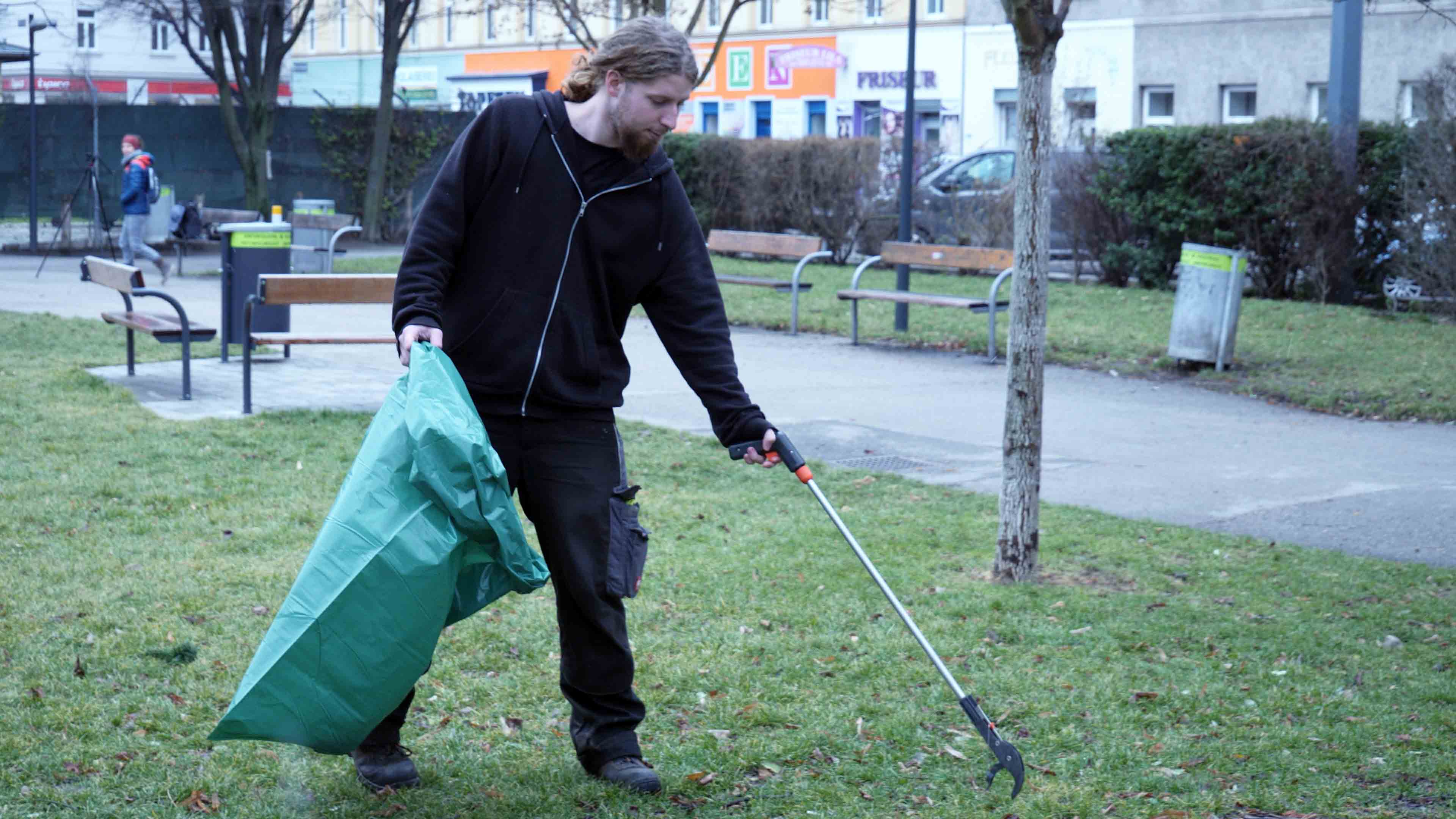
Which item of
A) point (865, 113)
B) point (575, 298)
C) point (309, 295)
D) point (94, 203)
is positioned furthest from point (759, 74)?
point (575, 298)

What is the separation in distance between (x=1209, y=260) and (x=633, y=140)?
9.12 meters

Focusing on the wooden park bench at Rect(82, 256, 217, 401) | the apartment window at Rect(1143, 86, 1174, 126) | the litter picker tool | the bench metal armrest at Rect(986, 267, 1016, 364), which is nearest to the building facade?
the apartment window at Rect(1143, 86, 1174, 126)

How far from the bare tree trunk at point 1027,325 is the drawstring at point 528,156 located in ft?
8.57

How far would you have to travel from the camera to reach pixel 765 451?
3848 mm

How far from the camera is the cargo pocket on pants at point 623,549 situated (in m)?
3.76

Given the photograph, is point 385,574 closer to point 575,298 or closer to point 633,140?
point 575,298

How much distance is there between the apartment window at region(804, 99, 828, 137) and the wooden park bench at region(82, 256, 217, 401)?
3194 cm

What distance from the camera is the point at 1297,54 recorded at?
3039cm

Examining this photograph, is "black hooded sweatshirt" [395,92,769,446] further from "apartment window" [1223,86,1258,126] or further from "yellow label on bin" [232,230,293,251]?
"apartment window" [1223,86,1258,126]

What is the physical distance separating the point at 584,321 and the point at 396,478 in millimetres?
605

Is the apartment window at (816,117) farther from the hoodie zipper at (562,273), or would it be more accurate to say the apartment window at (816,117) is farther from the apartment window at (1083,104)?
the hoodie zipper at (562,273)

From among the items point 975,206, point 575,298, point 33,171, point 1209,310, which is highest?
point 33,171

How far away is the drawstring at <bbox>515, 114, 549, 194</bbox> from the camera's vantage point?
11.8 ft

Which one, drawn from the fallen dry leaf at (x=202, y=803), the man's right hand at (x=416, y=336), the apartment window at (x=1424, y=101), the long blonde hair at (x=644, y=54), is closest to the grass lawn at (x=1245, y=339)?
the apartment window at (x=1424, y=101)
